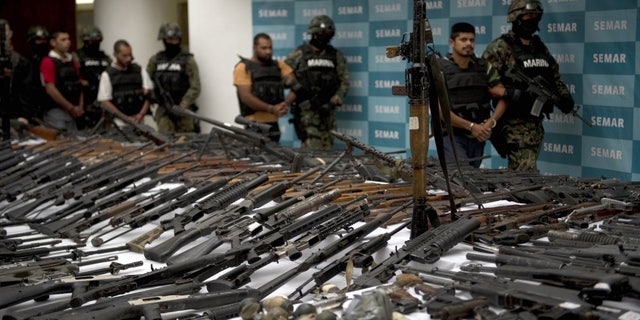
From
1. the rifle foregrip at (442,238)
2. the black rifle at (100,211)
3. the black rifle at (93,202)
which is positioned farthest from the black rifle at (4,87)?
the rifle foregrip at (442,238)

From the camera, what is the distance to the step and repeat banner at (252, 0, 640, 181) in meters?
7.05

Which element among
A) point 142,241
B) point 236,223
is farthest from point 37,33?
point 236,223

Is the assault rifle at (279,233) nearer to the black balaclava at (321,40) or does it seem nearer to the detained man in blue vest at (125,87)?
the black balaclava at (321,40)

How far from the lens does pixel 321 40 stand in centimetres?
920

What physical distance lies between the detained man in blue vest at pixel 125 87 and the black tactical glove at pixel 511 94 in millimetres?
4593

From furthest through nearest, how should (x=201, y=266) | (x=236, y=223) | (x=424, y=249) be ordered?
(x=236, y=223), (x=201, y=266), (x=424, y=249)

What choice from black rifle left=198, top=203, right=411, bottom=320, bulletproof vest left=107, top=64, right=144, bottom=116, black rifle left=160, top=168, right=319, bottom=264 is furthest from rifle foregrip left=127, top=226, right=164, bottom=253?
bulletproof vest left=107, top=64, right=144, bottom=116

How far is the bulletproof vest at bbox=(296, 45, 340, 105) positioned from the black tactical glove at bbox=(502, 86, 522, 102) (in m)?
2.50

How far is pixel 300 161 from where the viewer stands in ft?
19.1

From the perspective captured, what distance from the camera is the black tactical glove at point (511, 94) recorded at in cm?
709

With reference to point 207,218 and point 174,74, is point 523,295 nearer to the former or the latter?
point 207,218

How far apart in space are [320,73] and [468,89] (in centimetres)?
234

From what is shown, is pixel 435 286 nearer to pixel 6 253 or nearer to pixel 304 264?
pixel 304 264

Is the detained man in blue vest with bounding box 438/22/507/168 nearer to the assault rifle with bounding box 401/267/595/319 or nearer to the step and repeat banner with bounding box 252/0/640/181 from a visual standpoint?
the step and repeat banner with bounding box 252/0/640/181
